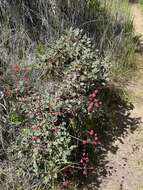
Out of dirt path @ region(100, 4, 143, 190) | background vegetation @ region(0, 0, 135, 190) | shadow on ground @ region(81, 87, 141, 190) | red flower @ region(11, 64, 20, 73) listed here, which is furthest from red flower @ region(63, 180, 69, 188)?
red flower @ region(11, 64, 20, 73)

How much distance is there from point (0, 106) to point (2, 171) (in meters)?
0.55

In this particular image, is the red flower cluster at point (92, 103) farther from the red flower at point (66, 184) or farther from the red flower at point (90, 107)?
the red flower at point (66, 184)

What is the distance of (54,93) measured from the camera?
12.2 feet

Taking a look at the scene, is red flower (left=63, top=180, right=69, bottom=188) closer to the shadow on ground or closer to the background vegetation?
the background vegetation

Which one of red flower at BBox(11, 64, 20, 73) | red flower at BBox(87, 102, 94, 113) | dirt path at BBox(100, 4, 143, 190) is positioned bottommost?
dirt path at BBox(100, 4, 143, 190)

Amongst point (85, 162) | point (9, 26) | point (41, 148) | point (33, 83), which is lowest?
point (85, 162)

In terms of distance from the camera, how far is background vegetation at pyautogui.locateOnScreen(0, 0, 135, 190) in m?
3.40

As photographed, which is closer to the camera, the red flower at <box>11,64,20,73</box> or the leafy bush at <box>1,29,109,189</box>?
the leafy bush at <box>1,29,109,189</box>

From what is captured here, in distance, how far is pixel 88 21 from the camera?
16.4 ft

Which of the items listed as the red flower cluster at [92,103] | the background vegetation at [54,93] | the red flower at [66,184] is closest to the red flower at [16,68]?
the background vegetation at [54,93]

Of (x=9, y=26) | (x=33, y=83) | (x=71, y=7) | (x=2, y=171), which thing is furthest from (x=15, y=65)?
(x=71, y=7)

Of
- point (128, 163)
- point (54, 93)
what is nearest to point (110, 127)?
point (128, 163)

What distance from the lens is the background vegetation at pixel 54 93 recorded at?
3400 mm

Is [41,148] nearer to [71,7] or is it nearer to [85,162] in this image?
[85,162]
